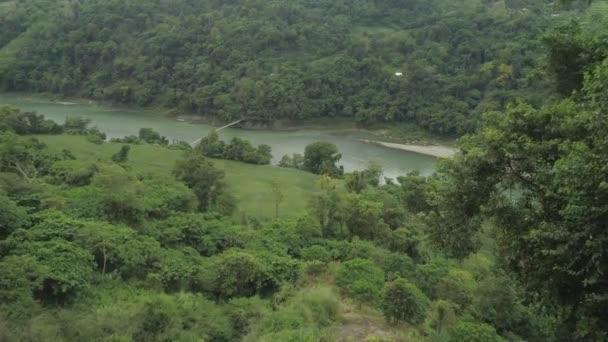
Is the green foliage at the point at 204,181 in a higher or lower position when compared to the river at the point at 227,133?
higher

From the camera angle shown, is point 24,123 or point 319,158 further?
point 319,158

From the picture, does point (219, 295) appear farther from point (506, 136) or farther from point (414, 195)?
point (414, 195)

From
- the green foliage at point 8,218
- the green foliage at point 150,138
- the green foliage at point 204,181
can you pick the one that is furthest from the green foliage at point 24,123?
the green foliage at point 8,218

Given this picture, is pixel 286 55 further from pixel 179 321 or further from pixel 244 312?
pixel 179 321

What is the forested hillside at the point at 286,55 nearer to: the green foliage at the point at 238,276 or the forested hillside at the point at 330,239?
the forested hillside at the point at 330,239

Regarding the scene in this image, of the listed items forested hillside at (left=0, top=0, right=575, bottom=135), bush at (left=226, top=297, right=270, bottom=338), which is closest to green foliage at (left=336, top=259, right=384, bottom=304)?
bush at (left=226, top=297, right=270, bottom=338)

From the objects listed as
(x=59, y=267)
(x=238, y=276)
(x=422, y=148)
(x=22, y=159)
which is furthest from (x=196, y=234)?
(x=422, y=148)
